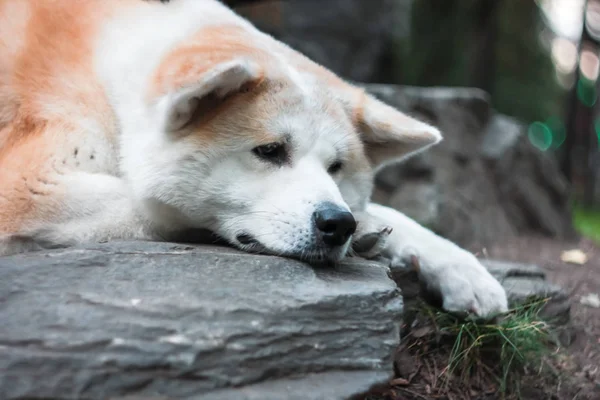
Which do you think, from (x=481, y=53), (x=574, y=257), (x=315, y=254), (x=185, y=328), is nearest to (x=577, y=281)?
(x=574, y=257)

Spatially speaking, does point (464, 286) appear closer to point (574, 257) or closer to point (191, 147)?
point (191, 147)

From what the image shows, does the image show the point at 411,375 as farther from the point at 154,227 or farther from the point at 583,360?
the point at 154,227

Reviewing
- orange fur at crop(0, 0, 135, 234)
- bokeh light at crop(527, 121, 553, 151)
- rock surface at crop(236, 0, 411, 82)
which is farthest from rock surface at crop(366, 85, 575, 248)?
bokeh light at crop(527, 121, 553, 151)

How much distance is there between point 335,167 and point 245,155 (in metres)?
0.52

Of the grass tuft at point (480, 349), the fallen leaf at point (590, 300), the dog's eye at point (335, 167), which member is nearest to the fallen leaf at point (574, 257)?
the fallen leaf at point (590, 300)

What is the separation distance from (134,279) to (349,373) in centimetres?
83

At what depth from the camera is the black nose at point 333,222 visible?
2564 mm

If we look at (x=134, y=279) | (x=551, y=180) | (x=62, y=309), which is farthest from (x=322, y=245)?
(x=551, y=180)

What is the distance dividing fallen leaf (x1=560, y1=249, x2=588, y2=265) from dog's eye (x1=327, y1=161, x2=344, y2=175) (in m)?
3.42

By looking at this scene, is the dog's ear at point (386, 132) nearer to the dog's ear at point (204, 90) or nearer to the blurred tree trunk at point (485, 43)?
the dog's ear at point (204, 90)

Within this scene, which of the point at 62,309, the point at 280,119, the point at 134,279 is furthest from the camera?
the point at 280,119

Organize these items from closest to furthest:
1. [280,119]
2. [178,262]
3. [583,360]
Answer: [178,262] → [280,119] → [583,360]

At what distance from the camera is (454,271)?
3.10 m

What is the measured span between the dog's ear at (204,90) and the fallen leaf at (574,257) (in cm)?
401
